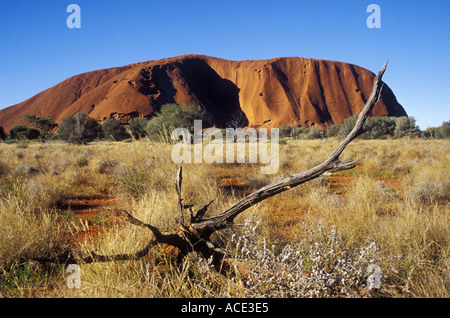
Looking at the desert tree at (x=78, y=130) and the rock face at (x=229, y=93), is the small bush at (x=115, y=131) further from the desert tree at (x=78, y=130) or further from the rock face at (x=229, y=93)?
the rock face at (x=229, y=93)

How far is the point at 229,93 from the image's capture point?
85.3 metres

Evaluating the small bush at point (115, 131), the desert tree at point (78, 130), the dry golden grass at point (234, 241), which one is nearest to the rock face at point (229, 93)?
the small bush at point (115, 131)

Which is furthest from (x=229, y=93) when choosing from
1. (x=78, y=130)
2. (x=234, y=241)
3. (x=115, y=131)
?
(x=234, y=241)

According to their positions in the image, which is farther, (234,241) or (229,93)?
(229,93)

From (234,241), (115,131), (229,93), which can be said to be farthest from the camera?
(229,93)

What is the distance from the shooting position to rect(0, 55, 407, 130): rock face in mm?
66875

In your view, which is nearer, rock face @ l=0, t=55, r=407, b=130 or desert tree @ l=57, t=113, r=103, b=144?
desert tree @ l=57, t=113, r=103, b=144

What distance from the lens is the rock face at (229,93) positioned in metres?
66.9

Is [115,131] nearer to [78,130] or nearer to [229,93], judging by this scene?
[78,130]

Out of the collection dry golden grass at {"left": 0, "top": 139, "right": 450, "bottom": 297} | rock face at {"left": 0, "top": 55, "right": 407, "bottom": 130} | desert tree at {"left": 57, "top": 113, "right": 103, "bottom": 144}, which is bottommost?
dry golden grass at {"left": 0, "top": 139, "right": 450, "bottom": 297}

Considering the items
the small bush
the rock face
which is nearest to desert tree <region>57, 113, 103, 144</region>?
the small bush

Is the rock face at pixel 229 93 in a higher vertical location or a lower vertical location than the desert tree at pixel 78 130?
higher

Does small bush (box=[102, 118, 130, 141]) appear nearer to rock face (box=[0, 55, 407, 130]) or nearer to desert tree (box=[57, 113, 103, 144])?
desert tree (box=[57, 113, 103, 144])
